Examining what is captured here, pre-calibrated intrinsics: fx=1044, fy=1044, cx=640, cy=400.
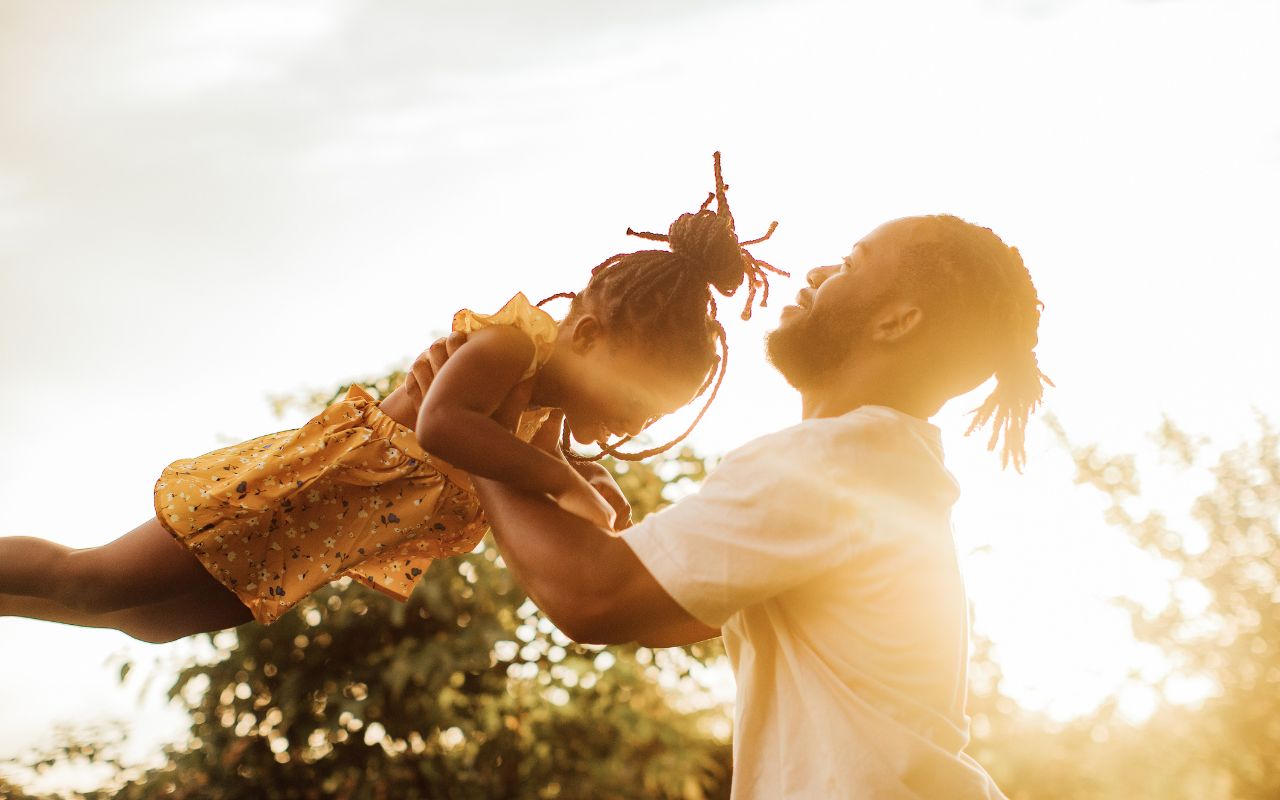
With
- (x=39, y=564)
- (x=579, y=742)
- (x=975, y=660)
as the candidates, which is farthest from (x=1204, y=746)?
(x=39, y=564)

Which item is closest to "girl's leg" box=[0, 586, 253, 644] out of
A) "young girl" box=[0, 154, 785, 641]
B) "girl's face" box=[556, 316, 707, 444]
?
"young girl" box=[0, 154, 785, 641]

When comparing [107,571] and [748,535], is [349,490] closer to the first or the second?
[107,571]

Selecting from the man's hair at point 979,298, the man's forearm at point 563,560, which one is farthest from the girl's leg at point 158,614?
the man's hair at point 979,298

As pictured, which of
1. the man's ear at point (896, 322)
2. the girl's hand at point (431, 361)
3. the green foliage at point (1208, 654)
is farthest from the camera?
the green foliage at point (1208, 654)

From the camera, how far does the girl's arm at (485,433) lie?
204cm

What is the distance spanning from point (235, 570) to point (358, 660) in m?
3.65

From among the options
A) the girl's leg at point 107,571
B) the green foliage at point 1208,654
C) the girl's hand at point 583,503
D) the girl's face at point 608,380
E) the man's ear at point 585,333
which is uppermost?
the man's ear at point 585,333

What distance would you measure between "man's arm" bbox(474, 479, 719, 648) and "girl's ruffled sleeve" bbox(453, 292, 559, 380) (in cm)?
60

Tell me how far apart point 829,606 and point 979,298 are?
866 mm

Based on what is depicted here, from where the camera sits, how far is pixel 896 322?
229cm

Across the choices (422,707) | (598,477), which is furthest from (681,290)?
(422,707)

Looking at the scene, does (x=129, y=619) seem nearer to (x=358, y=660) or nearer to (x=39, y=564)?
(x=39, y=564)

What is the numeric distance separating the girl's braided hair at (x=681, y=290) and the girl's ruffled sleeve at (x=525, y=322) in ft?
0.61

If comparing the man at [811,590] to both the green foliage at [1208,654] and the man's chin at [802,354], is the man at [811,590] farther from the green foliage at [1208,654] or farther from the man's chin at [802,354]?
the green foliage at [1208,654]
